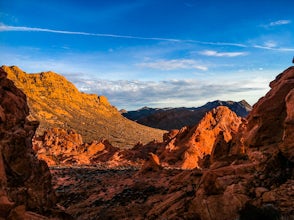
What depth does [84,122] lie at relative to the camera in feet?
416

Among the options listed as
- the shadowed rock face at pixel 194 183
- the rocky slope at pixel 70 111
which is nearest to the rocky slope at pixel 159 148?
the shadowed rock face at pixel 194 183

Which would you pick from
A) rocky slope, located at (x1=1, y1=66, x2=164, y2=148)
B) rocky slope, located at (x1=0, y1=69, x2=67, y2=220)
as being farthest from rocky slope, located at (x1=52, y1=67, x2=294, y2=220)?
rocky slope, located at (x1=1, y1=66, x2=164, y2=148)

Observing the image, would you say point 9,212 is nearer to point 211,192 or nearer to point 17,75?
point 211,192

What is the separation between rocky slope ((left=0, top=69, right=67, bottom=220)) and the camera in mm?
15109

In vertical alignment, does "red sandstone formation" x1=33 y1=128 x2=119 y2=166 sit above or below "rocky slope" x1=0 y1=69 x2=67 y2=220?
below

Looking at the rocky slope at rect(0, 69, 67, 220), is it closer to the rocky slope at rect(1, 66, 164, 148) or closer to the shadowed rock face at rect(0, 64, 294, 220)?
the shadowed rock face at rect(0, 64, 294, 220)

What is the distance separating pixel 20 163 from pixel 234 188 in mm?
9912

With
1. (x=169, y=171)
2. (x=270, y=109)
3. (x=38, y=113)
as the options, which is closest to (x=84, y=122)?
(x=38, y=113)

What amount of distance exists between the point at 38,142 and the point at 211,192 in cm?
5972

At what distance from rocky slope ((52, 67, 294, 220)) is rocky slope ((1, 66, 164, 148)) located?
2625 inches

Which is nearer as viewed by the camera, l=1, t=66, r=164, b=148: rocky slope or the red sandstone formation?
the red sandstone formation

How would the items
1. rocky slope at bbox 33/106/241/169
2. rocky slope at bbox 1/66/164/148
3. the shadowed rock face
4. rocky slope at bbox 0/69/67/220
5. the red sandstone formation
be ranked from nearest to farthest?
1. the shadowed rock face
2. rocky slope at bbox 0/69/67/220
3. rocky slope at bbox 33/106/241/169
4. the red sandstone formation
5. rocky slope at bbox 1/66/164/148

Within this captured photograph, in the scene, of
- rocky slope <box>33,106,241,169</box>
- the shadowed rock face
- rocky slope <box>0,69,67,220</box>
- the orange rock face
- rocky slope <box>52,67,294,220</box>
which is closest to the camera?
the shadowed rock face

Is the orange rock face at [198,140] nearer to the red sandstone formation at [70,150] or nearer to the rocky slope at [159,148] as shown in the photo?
the rocky slope at [159,148]
